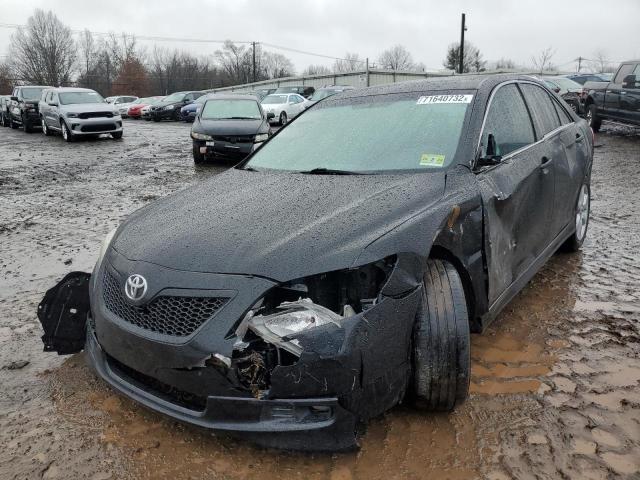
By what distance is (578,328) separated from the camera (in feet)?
11.8

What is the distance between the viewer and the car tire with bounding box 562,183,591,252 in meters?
4.83

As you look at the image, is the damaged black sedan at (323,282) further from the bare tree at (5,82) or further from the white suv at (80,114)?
the bare tree at (5,82)

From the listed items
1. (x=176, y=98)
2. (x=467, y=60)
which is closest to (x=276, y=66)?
(x=467, y=60)

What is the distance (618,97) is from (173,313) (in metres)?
14.3

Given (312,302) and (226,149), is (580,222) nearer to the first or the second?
(312,302)

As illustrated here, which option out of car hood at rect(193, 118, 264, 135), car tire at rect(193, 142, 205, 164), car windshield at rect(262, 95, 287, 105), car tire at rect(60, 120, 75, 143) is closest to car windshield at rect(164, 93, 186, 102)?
car windshield at rect(262, 95, 287, 105)

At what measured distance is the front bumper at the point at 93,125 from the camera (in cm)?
1709

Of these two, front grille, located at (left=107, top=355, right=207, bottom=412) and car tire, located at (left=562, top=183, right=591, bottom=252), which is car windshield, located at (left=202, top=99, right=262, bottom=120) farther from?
front grille, located at (left=107, top=355, right=207, bottom=412)

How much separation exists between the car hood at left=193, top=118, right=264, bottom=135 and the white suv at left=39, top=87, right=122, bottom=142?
6.69 m

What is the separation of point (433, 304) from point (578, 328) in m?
1.63

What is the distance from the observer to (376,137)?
349 cm

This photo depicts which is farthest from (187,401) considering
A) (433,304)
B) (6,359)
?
(6,359)

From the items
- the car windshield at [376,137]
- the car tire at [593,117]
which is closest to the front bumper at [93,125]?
the car tire at [593,117]

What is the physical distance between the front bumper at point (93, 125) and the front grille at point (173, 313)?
16449 mm
